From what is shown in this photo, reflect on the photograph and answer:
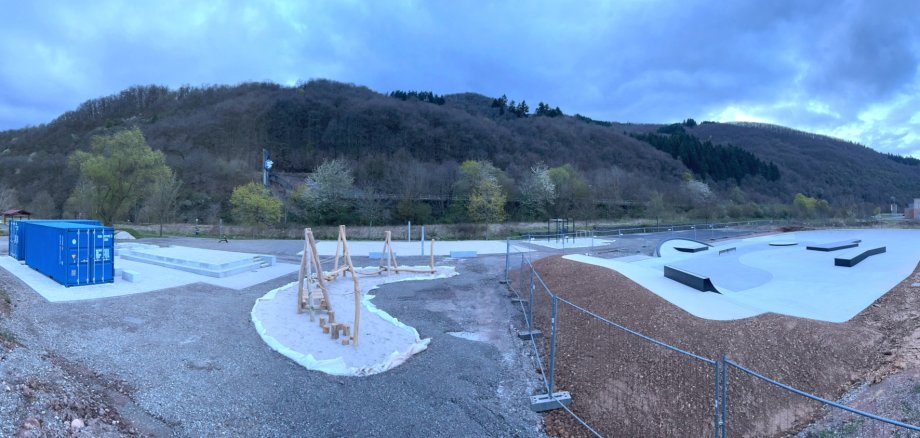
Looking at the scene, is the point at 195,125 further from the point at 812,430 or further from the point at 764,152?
the point at 764,152

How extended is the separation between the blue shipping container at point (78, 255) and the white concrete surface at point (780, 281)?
601 inches

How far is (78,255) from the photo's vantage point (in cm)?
1273

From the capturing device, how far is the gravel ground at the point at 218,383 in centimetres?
500

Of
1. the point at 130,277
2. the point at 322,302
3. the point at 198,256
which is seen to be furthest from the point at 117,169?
the point at 322,302

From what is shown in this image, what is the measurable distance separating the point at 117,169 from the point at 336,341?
129 feet

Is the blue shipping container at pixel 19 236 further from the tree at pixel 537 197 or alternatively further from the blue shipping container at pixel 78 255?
the tree at pixel 537 197

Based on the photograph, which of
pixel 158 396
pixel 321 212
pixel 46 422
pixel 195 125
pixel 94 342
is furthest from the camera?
pixel 195 125

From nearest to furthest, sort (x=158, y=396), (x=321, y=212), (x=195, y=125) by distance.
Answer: (x=158, y=396) → (x=321, y=212) → (x=195, y=125)

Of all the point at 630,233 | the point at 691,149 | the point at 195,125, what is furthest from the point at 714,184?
the point at 195,125

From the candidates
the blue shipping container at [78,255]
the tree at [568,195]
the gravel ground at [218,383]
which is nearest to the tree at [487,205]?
the tree at [568,195]

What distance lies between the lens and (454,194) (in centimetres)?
5588

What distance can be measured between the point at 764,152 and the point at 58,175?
542 ft

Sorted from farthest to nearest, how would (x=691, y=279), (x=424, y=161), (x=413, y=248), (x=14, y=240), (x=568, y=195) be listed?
(x=424, y=161)
(x=568, y=195)
(x=413, y=248)
(x=14, y=240)
(x=691, y=279)

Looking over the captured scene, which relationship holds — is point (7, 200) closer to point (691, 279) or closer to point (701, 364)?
point (691, 279)
